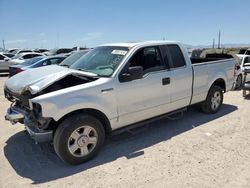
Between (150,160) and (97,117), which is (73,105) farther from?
(150,160)

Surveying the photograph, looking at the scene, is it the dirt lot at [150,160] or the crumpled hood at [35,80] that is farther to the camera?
the crumpled hood at [35,80]

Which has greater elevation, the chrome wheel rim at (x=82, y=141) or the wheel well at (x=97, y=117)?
the wheel well at (x=97, y=117)

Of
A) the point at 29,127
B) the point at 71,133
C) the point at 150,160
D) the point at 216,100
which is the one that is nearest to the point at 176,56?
the point at 216,100

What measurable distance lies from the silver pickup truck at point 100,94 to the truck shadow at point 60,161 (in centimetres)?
22

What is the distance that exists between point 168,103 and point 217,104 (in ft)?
6.94

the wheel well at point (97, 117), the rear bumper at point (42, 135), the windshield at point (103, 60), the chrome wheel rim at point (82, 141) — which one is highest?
the windshield at point (103, 60)

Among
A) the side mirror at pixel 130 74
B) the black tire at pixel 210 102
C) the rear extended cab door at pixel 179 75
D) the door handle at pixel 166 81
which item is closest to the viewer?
the side mirror at pixel 130 74

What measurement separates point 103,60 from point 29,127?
5.83 ft

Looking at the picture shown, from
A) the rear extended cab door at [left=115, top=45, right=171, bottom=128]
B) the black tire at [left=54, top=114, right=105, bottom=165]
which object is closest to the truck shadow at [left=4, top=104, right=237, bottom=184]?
the black tire at [left=54, top=114, right=105, bottom=165]

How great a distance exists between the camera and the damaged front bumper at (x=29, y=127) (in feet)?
12.5

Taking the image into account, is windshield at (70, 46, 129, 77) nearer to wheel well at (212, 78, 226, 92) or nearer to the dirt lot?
the dirt lot

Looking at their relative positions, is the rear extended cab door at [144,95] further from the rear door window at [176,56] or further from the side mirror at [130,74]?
the rear door window at [176,56]

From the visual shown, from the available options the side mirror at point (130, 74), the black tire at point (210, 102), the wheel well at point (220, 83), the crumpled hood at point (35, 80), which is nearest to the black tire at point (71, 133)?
the crumpled hood at point (35, 80)

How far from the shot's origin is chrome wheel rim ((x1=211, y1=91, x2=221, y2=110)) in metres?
6.43
